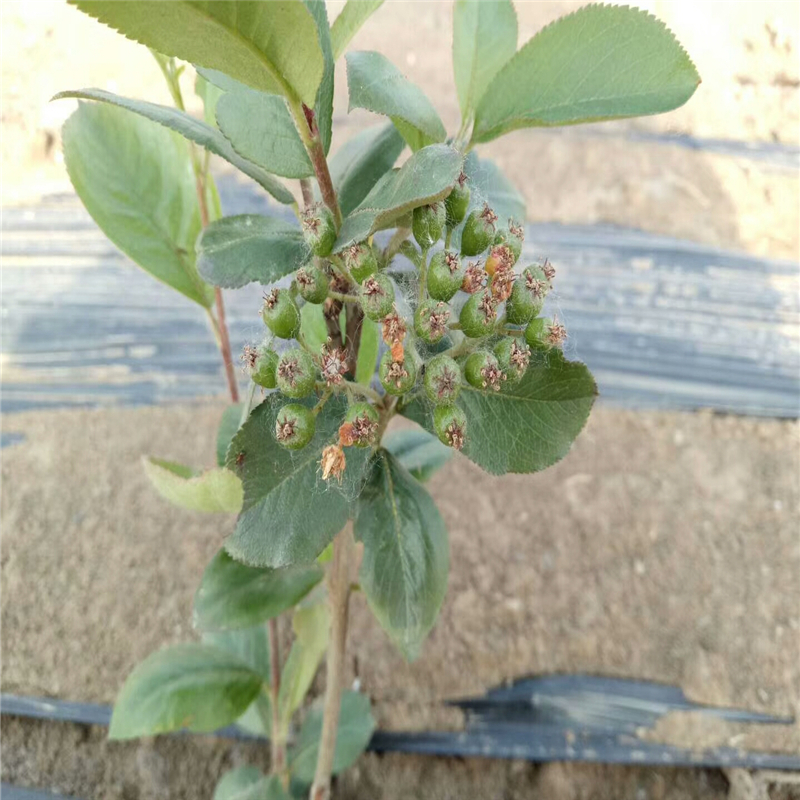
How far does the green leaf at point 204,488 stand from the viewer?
694 mm

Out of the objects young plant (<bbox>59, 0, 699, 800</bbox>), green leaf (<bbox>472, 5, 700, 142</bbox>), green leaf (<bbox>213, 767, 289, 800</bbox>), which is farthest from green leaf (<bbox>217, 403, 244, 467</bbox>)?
green leaf (<bbox>213, 767, 289, 800</bbox>)

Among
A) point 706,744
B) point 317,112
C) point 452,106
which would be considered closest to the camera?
point 317,112

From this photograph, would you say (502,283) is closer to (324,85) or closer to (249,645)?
(324,85)

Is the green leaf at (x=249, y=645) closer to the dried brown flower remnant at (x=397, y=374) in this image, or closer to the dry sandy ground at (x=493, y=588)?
the dry sandy ground at (x=493, y=588)

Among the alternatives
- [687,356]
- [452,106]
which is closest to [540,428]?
[687,356]

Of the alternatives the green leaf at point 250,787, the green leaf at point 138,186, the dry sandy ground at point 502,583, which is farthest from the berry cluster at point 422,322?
the dry sandy ground at point 502,583

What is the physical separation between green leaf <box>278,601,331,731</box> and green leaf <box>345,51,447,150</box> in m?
0.71

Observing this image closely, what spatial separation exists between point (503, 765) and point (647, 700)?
313mm

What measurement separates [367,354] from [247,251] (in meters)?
→ 0.24

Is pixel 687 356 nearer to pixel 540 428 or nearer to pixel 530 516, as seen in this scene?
pixel 530 516

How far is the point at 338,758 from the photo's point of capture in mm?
1208

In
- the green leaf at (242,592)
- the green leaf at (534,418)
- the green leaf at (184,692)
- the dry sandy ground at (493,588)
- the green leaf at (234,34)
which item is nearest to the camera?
the green leaf at (234,34)

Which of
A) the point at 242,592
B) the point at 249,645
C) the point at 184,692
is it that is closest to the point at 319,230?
the point at 242,592

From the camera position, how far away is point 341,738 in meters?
1.23
